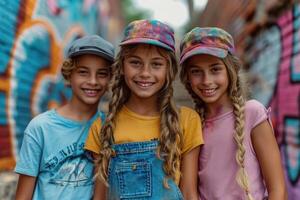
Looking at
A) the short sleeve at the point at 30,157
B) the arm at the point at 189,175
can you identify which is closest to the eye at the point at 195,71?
the arm at the point at 189,175

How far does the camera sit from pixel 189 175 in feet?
7.90

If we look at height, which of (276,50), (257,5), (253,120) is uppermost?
(257,5)

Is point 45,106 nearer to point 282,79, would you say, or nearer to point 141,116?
point 282,79

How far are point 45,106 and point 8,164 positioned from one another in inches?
71.4

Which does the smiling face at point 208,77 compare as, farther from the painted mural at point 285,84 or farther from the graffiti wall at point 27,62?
the graffiti wall at point 27,62

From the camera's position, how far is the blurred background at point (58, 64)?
13.9 ft

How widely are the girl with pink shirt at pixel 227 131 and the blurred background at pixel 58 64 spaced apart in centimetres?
45

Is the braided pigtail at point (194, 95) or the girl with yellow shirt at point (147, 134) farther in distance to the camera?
the braided pigtail at point (194, 95)

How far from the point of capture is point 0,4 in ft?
13.3

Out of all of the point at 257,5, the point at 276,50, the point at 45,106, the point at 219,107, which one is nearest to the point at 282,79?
the point at 276,50

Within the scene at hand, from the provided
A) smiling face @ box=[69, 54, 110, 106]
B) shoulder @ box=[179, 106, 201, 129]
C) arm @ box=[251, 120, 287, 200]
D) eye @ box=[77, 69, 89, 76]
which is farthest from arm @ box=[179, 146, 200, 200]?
eye @ box=[77, 69, 89, 76]

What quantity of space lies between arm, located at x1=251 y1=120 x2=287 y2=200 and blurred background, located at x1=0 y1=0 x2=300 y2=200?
0.76 m

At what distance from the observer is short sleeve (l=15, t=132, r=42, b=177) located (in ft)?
8.04

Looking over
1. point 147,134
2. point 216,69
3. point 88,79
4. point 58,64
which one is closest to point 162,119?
point 147,134
